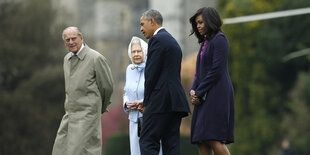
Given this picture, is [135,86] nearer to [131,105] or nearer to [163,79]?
[131,105]

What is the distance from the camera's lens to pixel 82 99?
8.31 metres

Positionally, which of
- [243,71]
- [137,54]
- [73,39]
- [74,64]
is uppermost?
[73,39]

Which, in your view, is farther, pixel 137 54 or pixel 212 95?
pixel 137 54

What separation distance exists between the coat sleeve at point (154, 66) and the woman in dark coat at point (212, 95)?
0.40 m

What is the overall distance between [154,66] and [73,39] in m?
1.38

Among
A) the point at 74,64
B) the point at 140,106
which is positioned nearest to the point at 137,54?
the point at 140,106

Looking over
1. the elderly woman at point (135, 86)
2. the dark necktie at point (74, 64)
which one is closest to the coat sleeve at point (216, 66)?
the elderly woman at point (135, 86)

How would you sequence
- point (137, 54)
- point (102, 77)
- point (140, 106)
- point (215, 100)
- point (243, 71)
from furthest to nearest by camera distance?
point (243, 71), point (102, 77), point (137, 54), point (140, 106), point (215, 100)

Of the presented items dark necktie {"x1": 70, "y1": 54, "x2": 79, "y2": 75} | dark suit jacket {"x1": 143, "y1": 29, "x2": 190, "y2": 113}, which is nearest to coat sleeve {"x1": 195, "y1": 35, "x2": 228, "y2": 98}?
dark suit jacket {"x1": 143, "y1": 29, "x2": 190, "y2": 113}

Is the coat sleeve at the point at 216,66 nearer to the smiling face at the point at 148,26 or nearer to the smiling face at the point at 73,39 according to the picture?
the smiling face at the point at 148,26

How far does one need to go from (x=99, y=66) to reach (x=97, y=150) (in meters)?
0.89

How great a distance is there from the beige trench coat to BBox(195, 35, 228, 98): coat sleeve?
53.3 inches

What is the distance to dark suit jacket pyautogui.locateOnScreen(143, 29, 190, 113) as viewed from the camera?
7.44 metres

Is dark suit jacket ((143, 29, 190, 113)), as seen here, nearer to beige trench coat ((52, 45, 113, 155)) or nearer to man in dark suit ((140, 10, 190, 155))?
man in dark suit ((140, 10, 190, 155))
